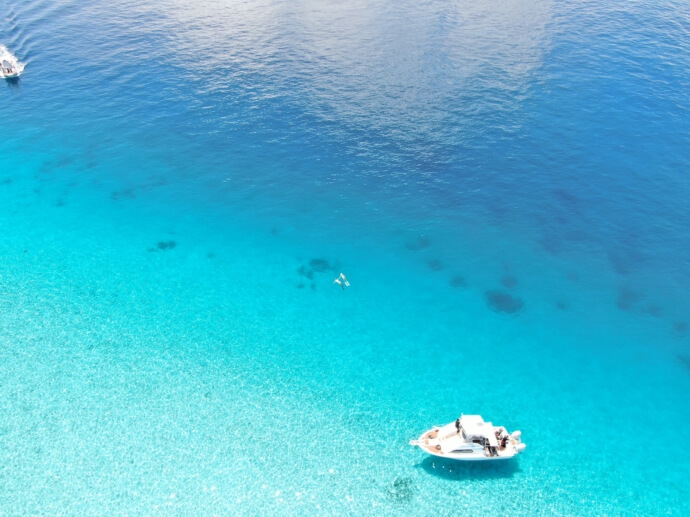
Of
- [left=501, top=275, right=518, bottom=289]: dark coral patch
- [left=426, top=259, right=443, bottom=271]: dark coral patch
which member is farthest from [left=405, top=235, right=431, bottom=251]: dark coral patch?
[left=501, top=275, right=518, bottom=289]: dark coral patch

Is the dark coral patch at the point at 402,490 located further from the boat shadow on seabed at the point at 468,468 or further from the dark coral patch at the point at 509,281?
the dark coral patch at the point at 509,281

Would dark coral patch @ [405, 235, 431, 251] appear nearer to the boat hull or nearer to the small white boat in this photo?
the small white boat

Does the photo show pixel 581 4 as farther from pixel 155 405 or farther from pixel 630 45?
pixel 155 405

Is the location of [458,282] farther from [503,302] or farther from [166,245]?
[166,245]

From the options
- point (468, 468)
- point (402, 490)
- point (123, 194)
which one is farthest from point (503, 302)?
point (123, 194)

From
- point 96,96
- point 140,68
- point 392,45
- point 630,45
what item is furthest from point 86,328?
point 630,45

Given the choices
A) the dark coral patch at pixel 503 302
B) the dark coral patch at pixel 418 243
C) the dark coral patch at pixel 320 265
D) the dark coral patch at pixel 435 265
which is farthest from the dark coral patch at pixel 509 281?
the dark coral patch at pixel 320 265
